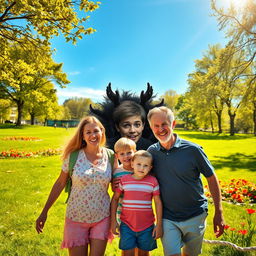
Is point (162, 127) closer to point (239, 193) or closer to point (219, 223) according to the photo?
point (219, 223)

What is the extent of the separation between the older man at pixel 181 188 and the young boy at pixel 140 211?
11 centimetres

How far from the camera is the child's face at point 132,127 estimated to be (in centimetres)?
397

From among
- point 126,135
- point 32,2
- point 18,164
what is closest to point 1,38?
point 32,2

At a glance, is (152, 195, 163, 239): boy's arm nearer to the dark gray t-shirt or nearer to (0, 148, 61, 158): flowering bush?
the dark gray t-shirt

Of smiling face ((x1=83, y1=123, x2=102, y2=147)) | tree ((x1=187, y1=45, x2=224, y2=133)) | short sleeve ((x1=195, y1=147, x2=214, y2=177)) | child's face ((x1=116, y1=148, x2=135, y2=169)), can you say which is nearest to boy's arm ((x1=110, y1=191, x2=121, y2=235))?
child's face ((x1=116, y1=148, x2=135, y2=169))

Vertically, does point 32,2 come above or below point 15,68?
above

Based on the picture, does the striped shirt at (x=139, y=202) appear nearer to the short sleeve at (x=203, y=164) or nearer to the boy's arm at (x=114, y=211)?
the boy's arm at (x=114, y=211)

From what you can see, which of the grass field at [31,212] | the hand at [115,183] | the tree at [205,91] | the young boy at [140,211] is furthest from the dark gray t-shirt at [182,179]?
the tree at [205,91]

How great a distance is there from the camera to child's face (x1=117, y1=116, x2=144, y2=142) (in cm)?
397

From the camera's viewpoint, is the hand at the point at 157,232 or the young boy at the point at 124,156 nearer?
the hand at the point at 157,232

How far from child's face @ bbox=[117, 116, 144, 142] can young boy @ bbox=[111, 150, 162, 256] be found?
1345 millimetres

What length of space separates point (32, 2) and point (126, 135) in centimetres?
605

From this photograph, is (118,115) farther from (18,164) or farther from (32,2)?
(18,164)

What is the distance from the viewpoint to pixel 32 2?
23.9 ft
